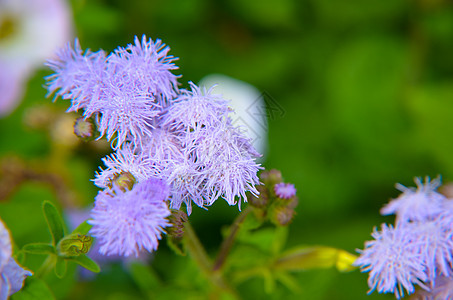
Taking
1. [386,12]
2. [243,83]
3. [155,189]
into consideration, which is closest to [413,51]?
[386,12]

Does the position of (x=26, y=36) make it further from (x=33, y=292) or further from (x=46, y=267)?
(x=33, y=292)

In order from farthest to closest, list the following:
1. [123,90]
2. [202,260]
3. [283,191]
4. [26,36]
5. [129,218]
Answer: [26,36]
[202,260]
[283,191]
[123,90]
[129,218]

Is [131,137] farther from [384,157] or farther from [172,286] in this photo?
[384,157]

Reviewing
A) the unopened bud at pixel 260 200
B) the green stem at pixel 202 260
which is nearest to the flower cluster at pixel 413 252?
the unopened bud at pixel 260 200

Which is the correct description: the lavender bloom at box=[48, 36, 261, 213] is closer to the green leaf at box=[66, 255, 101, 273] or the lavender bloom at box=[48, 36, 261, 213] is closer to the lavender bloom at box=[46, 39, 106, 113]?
the lavender bloom at box=[46, 39, 106, 113]

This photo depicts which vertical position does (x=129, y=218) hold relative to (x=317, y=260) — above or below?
below

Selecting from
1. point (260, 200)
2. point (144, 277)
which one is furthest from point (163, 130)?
point (144, 277)

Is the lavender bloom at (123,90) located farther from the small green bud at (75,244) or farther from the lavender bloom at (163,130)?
the small green bud at (75,244)
